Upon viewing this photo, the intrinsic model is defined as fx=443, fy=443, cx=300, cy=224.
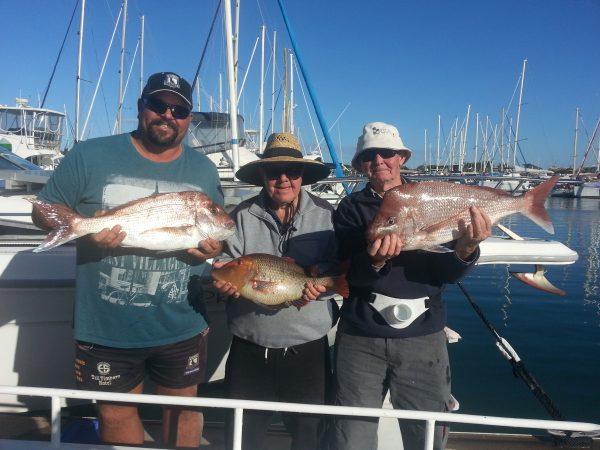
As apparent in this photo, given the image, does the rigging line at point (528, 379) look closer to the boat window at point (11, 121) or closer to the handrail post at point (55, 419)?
the handrail post at point (55, 419)

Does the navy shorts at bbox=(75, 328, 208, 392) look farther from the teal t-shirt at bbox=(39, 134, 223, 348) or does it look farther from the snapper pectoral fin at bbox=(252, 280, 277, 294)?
the snapper pectoral fin at bbox=(252, 280, 277, 294)

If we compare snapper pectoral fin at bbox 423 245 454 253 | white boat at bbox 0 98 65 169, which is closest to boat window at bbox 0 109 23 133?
white boat at bbox 0 98 65 169

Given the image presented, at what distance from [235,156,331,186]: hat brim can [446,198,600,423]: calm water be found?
305 centimetres

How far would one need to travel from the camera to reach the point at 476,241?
2.54 metres

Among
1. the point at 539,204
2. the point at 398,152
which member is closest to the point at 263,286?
the point at 398,152

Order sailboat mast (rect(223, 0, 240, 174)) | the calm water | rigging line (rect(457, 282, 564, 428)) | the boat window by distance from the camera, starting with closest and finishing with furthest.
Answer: rigging line (rect(457, 282, 564, 428)), the calm water, sailboat mast (rect(223, 0, 240, 174)), the boat window

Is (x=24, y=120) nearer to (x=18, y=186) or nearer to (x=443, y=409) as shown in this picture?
(x=18, y=186)

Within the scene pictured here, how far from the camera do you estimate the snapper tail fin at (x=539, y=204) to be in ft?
8.93

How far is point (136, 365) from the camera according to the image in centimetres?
271

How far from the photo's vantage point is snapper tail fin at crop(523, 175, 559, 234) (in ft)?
8.93

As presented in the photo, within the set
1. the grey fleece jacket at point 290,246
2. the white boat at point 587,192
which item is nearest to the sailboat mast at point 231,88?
the grey fleece jacket at point 290,246

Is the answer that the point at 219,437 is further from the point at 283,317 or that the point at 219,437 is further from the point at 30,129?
the point at 30,129

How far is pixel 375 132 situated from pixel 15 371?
3.75m

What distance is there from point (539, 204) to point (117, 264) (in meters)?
2.60
